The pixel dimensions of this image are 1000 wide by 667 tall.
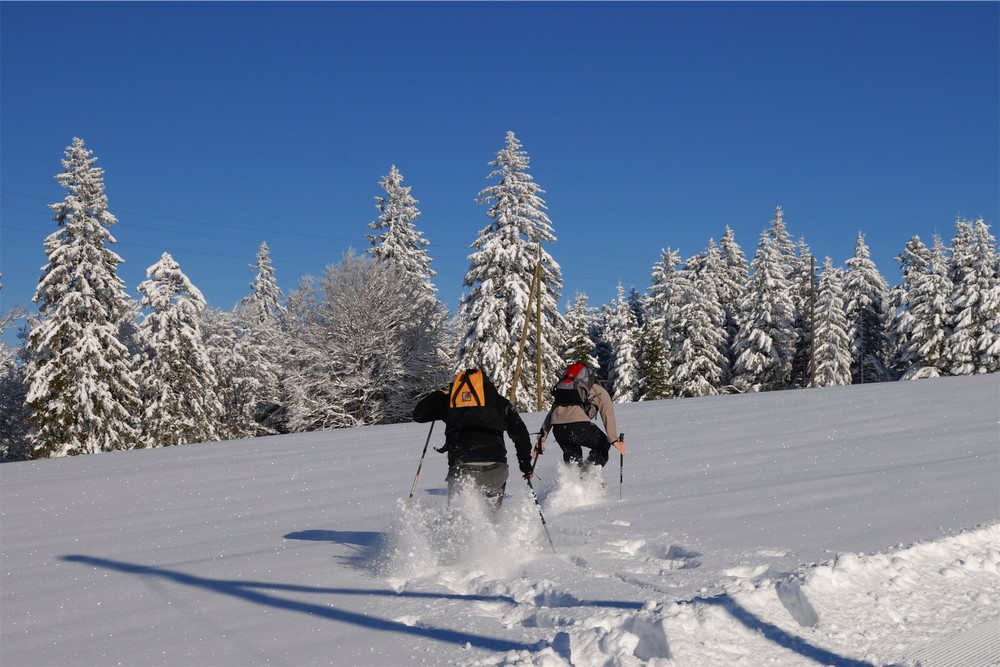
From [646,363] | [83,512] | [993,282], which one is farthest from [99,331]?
[993,282]

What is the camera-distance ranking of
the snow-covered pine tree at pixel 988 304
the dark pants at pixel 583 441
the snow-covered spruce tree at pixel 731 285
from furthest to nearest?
the snow-covered spruce tree at pixel 731 285 → the snow-covered pine tree at pixel 988 304 → the dark pants at pixel 583 441

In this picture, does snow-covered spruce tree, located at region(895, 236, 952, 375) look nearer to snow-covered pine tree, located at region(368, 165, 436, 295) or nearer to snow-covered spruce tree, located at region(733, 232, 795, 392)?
snow-covered spruce tree, located at region(733, 232, 795, 392)

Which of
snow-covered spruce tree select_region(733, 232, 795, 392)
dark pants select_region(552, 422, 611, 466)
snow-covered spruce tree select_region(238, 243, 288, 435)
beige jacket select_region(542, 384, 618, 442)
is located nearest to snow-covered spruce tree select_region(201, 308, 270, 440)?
snow-covered spruce tree select_region(238, 243, 288, 435)

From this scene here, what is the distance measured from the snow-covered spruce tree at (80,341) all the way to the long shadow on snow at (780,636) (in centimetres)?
2859

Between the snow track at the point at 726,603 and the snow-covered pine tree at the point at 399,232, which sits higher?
the snow-covered pine tree at the point at 399,232

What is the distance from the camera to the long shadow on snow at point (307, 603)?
182 inches

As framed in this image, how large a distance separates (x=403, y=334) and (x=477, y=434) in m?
30.0

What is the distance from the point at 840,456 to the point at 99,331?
27.1 metres

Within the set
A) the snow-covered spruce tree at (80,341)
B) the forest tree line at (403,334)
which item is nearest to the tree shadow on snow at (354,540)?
the forest tree line at (403,334)

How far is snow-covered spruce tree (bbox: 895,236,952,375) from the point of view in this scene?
40.0m

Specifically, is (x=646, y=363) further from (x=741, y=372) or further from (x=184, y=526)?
(x=184, y=526)

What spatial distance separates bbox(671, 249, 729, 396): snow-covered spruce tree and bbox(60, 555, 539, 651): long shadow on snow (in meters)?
39.4

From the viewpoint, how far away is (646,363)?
47000 millimetres

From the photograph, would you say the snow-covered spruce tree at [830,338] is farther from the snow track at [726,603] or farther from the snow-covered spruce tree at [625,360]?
the snow track at [726,603]
